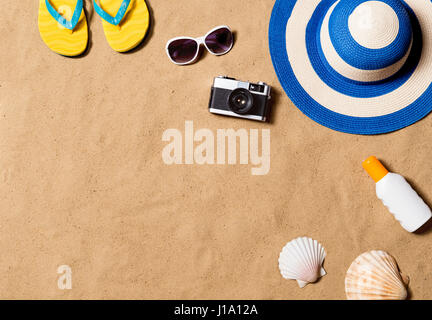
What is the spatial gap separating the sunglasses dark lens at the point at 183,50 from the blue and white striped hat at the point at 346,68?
0.19m

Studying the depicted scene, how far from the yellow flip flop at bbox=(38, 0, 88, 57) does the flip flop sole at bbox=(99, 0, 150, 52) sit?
2.4 inches

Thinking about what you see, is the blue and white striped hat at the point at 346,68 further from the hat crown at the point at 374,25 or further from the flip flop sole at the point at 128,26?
the flip flop sole at the point at 128,26

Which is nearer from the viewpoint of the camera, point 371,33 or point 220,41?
point 371,33

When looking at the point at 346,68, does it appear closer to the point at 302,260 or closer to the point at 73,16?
the point at 302,260

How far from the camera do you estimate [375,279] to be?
32.6 inches

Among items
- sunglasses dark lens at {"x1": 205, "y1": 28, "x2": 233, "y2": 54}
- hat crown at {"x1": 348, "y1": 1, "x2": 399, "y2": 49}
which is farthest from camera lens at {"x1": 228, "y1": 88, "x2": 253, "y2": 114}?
hat crown at {"x1": 348, "y1": 1, "x2": 399, "y2": 49}

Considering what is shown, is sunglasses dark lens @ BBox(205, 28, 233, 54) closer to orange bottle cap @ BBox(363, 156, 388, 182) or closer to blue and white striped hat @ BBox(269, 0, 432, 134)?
blue and white striped hat @ BBox(269, 0, 432, 134)

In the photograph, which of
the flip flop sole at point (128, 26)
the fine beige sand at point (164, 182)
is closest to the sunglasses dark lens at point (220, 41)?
the fine beige sand at point (164, 182)

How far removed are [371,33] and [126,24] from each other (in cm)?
57

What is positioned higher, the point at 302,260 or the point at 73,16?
the point at 73,16

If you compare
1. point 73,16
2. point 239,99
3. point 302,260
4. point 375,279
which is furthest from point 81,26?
point 375,279

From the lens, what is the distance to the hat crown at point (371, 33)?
0.73 meters

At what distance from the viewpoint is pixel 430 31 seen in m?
0.81
